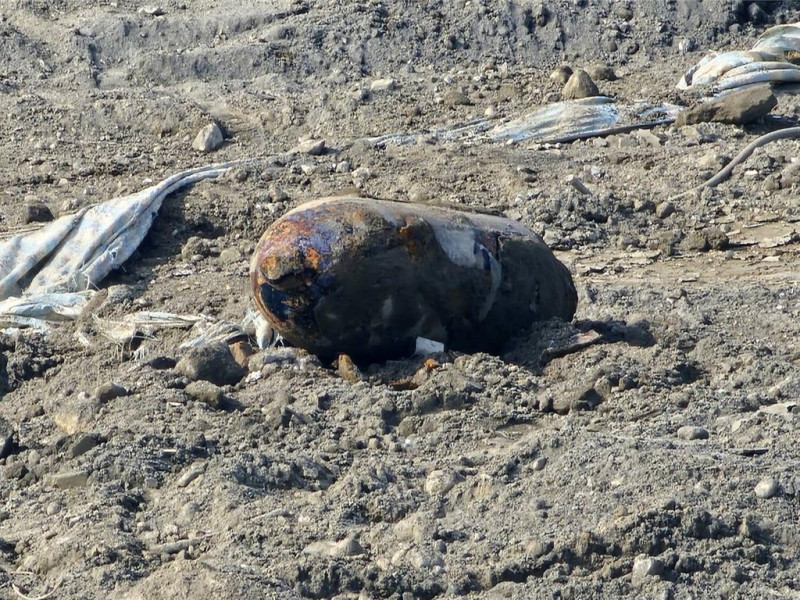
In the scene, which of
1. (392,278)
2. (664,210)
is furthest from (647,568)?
(664,210)

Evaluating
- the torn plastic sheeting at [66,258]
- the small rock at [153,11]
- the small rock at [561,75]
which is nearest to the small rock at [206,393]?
the torn plastic sheeting at [66,258]

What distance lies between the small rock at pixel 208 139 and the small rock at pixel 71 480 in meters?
4.86

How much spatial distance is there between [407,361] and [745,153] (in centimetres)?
392

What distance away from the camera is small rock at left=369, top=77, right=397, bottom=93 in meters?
10.1

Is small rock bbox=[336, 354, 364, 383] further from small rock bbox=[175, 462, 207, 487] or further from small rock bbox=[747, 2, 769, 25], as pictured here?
small rock bbox=[747, 2, 769, 25]

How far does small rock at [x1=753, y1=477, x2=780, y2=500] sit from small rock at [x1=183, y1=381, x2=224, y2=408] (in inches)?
82.4

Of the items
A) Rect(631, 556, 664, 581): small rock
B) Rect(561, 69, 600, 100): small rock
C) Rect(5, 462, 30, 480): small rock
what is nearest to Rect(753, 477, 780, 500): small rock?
Rect(631, 556, 664, 581): small rock

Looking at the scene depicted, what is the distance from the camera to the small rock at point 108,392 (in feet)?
18.2

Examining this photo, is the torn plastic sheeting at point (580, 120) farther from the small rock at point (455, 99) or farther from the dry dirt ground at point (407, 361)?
the small rock at point (455, 99)

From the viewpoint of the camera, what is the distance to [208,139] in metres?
9.46

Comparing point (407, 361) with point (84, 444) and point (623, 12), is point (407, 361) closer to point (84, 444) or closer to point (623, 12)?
point (84, 444)

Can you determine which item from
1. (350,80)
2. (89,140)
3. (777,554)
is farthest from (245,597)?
(350,80)

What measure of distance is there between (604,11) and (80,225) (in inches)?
213

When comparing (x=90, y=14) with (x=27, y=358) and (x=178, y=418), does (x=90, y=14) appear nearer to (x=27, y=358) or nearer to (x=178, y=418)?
(x=27, y=358)
